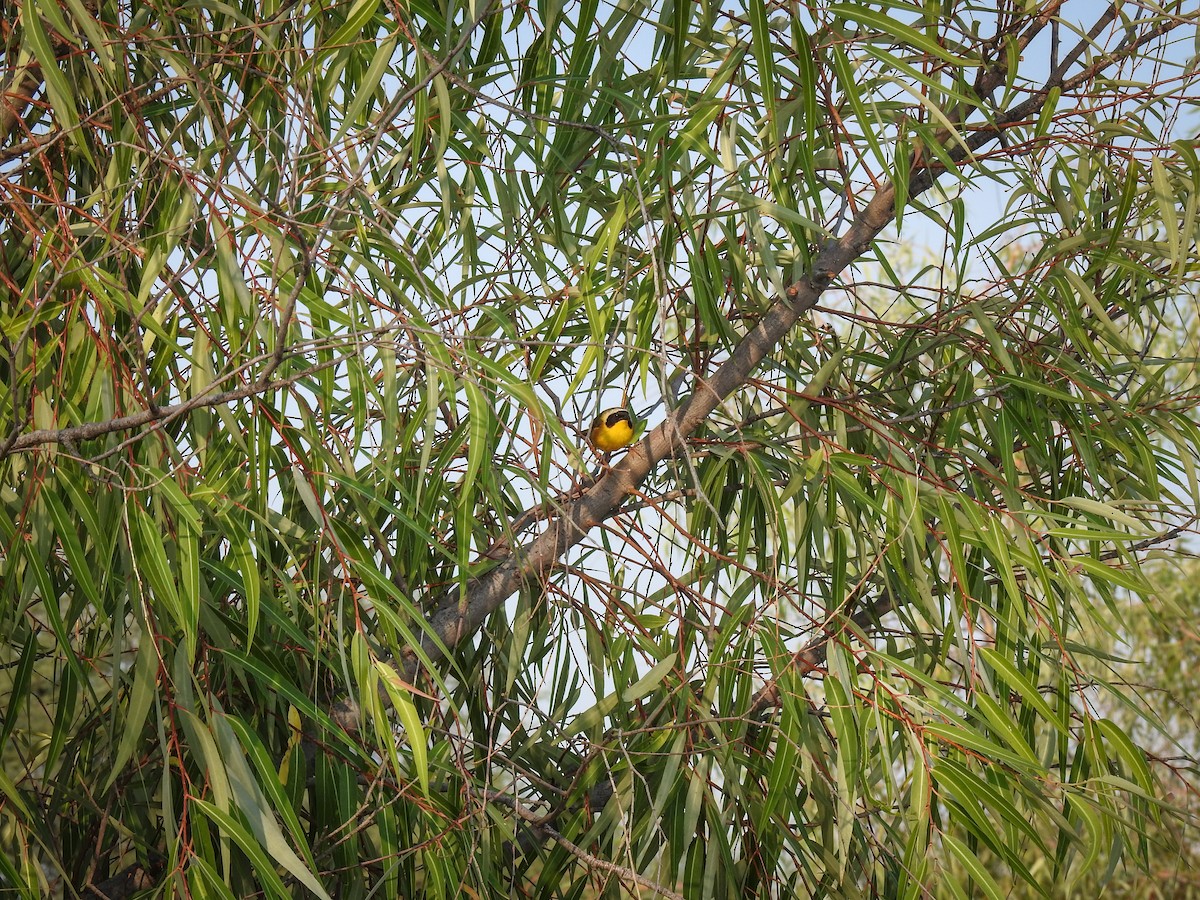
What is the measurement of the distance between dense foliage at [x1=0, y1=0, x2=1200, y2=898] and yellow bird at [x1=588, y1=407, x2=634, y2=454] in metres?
0.07

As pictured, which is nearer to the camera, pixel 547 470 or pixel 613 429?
pixel 547 470

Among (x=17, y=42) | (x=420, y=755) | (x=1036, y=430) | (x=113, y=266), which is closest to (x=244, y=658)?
(x=420, y=755)

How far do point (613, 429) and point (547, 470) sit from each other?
390 millimetres

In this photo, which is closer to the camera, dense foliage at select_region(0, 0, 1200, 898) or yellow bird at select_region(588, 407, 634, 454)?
dense foliage at select_region(0, 0, 1200, 898)

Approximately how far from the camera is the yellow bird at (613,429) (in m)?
1.49

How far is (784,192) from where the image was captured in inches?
45.7

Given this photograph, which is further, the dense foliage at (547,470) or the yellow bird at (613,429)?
the yellow bird at (613,429)

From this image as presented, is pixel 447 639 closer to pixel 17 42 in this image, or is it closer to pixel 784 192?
pixel 784 192

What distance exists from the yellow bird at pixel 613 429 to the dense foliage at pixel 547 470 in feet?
0.23

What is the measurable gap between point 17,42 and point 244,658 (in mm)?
691

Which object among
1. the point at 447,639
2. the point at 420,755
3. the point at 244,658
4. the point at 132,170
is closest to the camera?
the point at 420,755

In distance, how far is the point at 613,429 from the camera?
151 centimetres

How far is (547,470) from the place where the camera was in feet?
3.73

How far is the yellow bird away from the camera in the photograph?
4.88 ft
